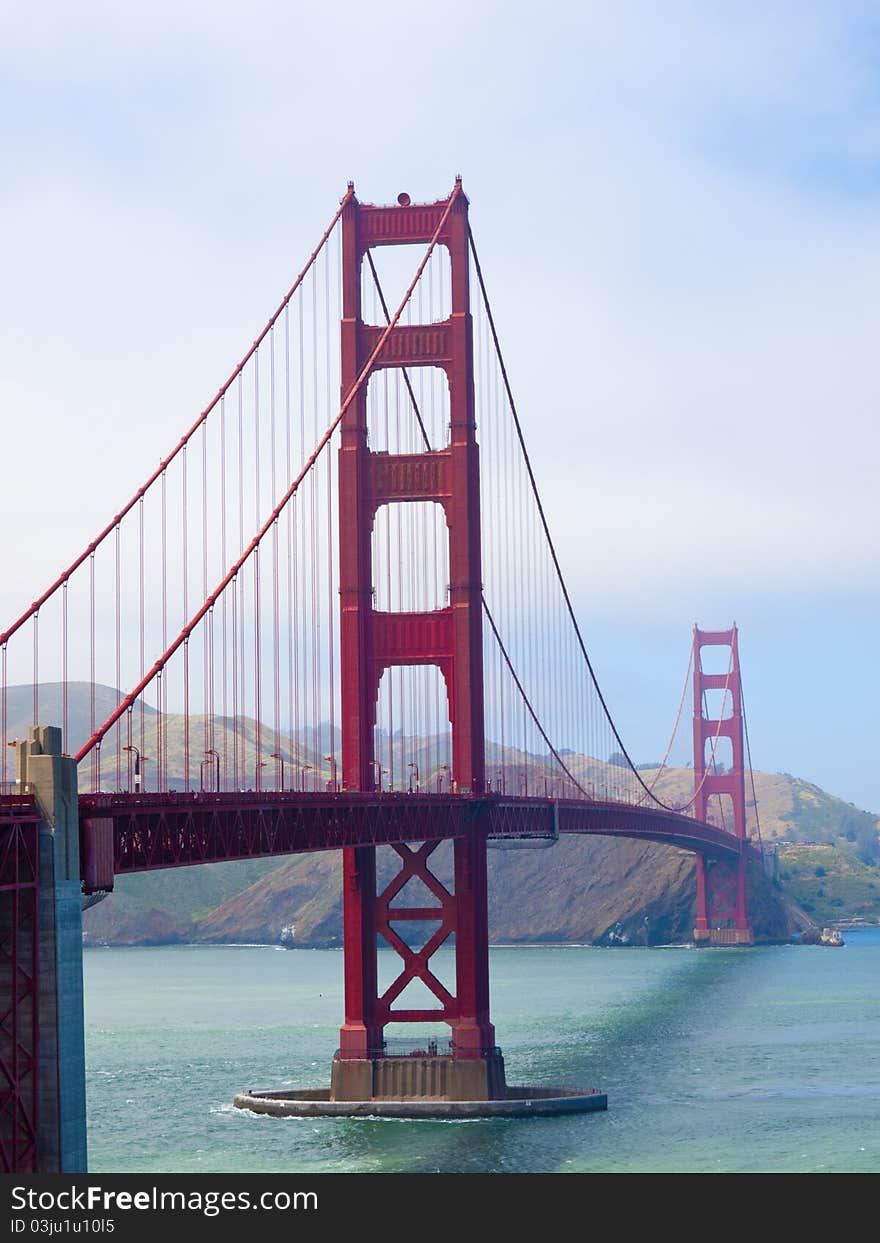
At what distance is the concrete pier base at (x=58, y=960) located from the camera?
106ft

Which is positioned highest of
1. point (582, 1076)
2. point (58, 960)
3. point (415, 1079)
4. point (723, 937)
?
point (58, 960)

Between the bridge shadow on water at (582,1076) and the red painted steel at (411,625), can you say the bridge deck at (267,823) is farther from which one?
the bridge shadow on water at (582,1076)

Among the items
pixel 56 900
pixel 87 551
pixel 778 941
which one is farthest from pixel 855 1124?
pixel 778 941

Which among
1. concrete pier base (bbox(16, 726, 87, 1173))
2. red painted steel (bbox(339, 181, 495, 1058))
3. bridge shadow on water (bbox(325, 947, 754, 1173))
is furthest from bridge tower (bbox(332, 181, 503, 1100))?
concrete pier base (bbox(16, 726, 87, 1173))

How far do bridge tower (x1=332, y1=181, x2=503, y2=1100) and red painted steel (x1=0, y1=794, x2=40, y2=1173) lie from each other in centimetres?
2629

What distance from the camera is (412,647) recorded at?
61.1 m

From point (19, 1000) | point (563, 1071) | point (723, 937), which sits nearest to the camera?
point (19, 1000)

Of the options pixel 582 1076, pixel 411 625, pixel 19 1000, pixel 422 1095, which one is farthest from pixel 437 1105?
pixel 19 1000

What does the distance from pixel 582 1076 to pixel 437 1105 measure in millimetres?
10811

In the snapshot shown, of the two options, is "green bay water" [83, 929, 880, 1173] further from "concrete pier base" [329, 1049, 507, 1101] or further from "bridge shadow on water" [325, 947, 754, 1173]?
"concrete pier base" [329, 1049, 507, 1101]

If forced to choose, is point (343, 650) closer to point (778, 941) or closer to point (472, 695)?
point (472, 695)

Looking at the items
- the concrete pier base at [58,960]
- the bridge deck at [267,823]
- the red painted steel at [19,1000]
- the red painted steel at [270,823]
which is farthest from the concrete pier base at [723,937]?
the red painted steel at [19,1000]

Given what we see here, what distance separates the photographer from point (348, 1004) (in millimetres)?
59344

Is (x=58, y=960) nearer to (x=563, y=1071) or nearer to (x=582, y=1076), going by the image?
(x=582, y=1076)
